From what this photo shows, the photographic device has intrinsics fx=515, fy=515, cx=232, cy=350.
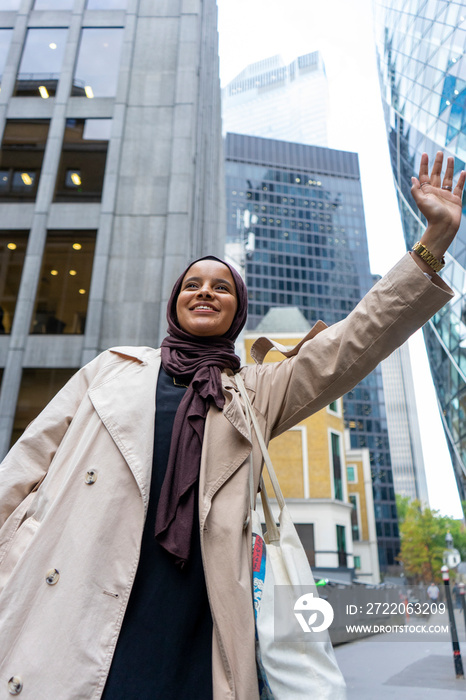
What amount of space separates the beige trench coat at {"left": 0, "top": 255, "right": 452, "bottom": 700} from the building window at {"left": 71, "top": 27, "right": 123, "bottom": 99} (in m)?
14.6

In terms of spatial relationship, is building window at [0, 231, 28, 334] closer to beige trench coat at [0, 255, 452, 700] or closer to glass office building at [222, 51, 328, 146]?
beige trench coat at [0, 255, 452, 700]

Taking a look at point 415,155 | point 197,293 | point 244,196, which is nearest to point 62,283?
point 197,293

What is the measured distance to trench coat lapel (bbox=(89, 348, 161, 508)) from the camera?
1.84 meters

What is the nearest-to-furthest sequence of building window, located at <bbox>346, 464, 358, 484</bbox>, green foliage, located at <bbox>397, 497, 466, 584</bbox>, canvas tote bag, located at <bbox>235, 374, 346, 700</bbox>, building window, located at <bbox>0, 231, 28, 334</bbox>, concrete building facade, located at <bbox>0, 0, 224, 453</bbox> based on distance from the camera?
canvas tote bag, located at <bbox>235, 374, 346, 700</bbox>
concrete building facade, located at <bbox>0, 0, 224, 453</bbox>
building window, located at <bbox>0, 231, 28, 334</bbox>
building window, located at <bbox>346, 464, 358, 484</bbox>
green foliage, located at <bbox>397, 497, 466, 584</bbox>

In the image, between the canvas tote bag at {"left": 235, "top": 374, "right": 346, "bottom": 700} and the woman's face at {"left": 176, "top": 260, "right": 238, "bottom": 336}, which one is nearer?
the canvas tote bag at {"left": 235, "top": 374, "right": 346, "bottom": 700}

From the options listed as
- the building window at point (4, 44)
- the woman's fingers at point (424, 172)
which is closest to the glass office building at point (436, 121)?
the building window at point (4, 44)

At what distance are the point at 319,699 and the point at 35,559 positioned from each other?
95 centimetres

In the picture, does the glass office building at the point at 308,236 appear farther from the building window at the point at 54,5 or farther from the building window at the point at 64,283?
the building window at the point at 64,283

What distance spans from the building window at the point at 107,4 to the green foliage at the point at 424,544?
61554mm

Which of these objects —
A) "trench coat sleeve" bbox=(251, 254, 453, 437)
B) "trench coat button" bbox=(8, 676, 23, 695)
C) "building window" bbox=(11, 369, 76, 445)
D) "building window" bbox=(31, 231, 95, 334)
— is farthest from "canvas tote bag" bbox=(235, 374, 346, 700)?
"building window" bbox=(31, 231, 95, 334)

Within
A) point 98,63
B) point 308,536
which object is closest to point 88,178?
point 98,63

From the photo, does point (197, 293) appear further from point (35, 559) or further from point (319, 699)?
point (319, 699)

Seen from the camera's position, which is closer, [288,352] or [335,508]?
[288,352]

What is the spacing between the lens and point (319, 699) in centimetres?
141
